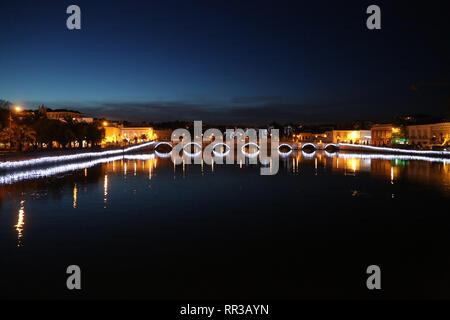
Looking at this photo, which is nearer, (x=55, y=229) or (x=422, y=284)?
(x=422, y=284)

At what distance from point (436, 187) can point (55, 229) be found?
14.4 meters

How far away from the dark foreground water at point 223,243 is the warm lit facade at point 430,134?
45709 mm

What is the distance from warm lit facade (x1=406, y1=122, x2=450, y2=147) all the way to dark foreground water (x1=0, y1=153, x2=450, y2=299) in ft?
150

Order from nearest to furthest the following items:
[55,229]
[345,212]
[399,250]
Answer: [399,250], [55,229], [345,212]

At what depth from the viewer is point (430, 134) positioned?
208ft

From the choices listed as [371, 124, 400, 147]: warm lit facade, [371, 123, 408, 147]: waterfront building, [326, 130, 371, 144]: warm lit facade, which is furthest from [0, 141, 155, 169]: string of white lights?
[326, 130, 371, 144]: warm lit facade

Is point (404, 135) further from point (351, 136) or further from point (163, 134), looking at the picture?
point (163, 134)

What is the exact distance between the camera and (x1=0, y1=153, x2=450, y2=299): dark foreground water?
19.3ft

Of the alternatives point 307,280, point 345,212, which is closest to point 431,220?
point 345,212

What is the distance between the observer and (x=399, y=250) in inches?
305

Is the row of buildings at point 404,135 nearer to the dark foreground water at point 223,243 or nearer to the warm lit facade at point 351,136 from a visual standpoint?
the warm lit facade at point 351,136

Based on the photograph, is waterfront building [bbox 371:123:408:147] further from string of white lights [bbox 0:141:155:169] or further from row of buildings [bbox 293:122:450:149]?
string of white lights [bbox 0:141:155:169]

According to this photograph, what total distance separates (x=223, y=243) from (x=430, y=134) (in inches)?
2508
